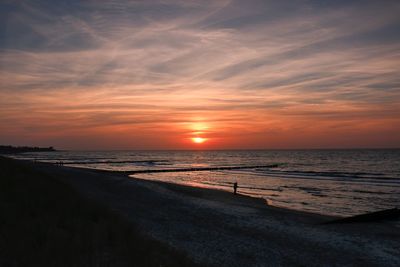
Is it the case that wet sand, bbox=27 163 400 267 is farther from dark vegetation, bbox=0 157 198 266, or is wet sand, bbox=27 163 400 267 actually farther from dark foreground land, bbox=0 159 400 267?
dark vegetation, bbox=0 157 198 266

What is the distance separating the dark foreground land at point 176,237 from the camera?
9797mm

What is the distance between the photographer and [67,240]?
10305 mm

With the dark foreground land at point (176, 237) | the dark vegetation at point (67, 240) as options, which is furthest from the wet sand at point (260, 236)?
the dark vegetation at point (67, 240)

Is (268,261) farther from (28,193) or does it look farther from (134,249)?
(28,193)

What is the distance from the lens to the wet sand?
12.8 m

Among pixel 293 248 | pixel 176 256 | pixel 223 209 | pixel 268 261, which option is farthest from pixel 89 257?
pixel 223 209

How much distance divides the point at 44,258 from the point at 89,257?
1.20 m

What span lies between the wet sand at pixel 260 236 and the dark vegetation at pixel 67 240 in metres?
2.16

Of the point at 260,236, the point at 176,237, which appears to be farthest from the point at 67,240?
the point at 260,236

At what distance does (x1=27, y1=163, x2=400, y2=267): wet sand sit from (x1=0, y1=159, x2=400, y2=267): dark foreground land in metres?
0.04

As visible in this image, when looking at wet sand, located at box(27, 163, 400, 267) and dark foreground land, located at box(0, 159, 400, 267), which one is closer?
dark foreground land, located at box(0, 159, 400, 267)

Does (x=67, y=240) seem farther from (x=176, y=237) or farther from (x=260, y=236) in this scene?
(x=260, y=236)

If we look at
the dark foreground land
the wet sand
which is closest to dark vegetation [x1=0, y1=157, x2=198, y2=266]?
the dark foreground land

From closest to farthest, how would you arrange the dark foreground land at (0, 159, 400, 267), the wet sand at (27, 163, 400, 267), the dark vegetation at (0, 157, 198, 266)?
the dark vegetation at (0, 157, 198, 266)
the dark foreground land at (0, 159, 400, 267)
the wet sand at (27, 163, 400, 267)
